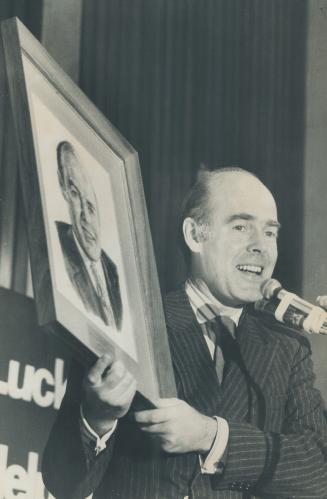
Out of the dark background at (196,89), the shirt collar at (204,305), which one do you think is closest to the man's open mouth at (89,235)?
the shirt collar at (204,305)

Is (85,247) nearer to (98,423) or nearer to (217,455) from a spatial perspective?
(98,423)

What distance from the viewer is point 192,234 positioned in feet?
10.7

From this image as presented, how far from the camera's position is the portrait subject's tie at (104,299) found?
A: 2561 millimetres

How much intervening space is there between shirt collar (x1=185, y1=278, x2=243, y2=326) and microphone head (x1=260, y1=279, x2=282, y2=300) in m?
0.17

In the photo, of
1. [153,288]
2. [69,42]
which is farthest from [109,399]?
[69,42]

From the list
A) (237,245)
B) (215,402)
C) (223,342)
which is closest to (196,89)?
(237,245)

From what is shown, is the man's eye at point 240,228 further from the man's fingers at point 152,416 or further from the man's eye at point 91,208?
the man's fingers at point 152,416

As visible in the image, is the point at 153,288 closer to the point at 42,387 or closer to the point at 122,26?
the point at 42,387

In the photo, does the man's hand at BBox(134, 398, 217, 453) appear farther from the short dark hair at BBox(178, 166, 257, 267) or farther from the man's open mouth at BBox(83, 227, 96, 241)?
the short dark hair at BBox(178, 166, 257, 267)

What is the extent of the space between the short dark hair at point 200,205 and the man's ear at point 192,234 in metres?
0.01

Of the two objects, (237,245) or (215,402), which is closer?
(215,402)

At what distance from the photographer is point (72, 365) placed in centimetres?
286

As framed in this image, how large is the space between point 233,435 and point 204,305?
1.73 feet

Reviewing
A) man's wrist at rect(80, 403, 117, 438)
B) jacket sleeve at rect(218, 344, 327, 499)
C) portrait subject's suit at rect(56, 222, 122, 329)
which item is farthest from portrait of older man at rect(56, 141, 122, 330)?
jacket sleeve at rect(218, 344, 327, 499)
